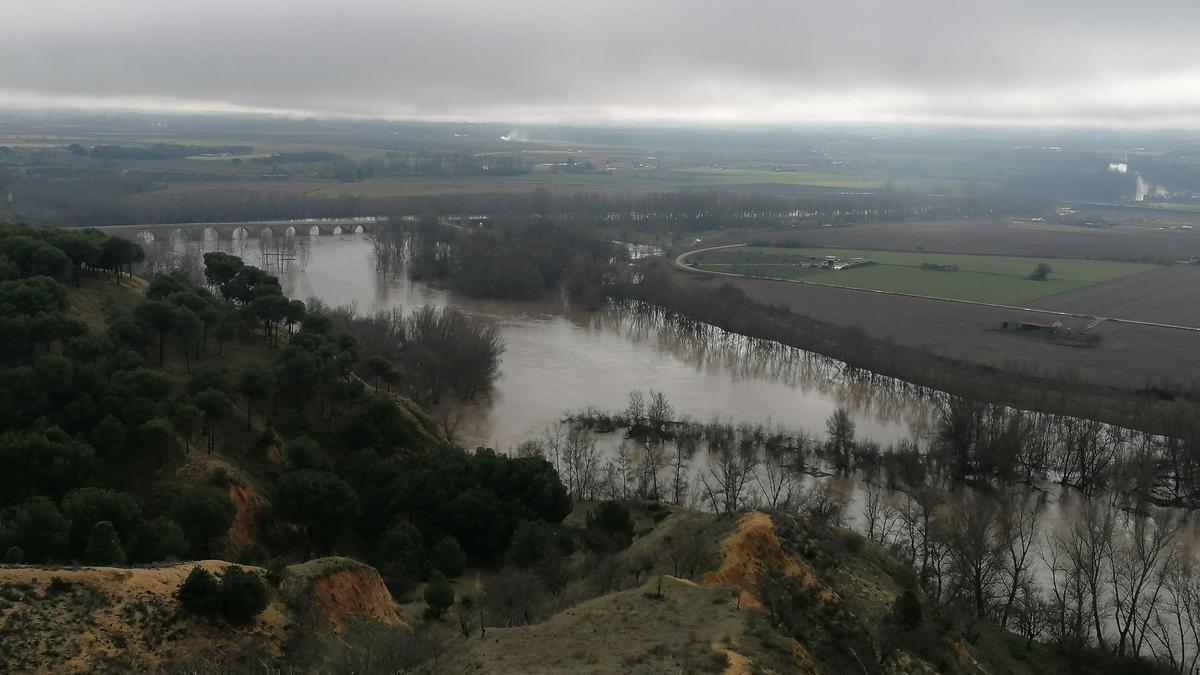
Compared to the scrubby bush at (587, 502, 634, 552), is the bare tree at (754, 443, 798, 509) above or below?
below

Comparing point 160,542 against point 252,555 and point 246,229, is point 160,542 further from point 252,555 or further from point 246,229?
point 246,229

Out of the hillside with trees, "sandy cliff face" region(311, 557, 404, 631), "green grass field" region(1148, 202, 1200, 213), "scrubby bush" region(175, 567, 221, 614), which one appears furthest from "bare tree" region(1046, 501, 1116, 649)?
"green grass field" region(1148, 202, 1200, 213)

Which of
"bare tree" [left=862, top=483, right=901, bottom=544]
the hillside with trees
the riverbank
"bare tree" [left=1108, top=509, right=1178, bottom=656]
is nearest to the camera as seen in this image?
the hillside with trees

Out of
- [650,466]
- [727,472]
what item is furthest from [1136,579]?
[650,466]

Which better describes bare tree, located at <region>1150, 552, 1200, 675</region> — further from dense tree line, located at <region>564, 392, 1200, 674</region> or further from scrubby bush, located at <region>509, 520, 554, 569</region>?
scrubby bush, located at <region>509, 520, 554, 569</region>

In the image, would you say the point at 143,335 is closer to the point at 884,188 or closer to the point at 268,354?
the point at 268,354

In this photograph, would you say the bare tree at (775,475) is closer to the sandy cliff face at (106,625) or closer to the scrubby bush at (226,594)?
the scrubby bush at (226,594)

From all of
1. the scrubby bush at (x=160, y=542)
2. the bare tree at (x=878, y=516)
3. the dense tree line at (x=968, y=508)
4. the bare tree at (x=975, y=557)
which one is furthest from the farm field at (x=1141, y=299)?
the scrubby bush at (x=160, y=542)
